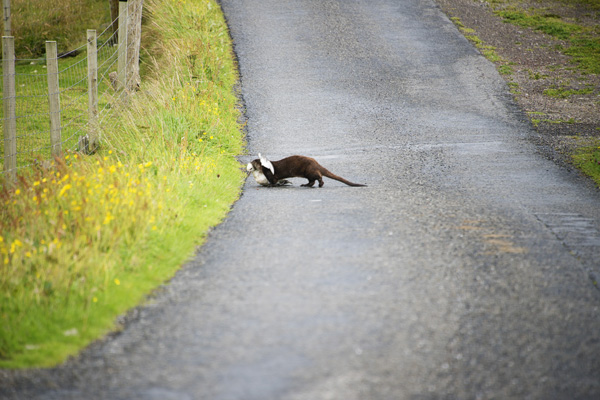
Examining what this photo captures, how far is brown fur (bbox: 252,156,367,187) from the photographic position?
8281 mm

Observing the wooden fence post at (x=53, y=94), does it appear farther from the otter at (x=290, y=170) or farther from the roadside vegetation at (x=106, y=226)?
the otter at (x=290, y=170)

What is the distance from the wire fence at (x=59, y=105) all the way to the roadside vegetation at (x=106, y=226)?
678mm

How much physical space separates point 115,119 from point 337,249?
628 cm

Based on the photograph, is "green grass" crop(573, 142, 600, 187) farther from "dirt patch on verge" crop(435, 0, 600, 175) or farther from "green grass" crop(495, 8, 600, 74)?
"green grass" crop(495, 8, 600, 74)

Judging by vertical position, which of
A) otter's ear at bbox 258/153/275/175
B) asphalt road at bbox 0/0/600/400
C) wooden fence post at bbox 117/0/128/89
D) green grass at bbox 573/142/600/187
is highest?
wooden fence post at bbox 117/0/128/89

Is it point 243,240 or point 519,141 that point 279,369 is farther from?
point 519,141

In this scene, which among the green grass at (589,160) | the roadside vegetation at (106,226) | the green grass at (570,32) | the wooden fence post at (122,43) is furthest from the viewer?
the green grass at (570,32)

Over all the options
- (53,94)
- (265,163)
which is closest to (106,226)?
(265,163)

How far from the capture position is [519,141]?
35.0ft

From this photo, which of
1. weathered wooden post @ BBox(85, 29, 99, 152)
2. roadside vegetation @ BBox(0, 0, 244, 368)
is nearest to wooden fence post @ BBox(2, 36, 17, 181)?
roadside vegetation @ BBox(0, 0, 244, 368)

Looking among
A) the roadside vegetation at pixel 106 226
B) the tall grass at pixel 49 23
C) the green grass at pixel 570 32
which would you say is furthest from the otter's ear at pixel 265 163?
the tall grass at pixel 49 23

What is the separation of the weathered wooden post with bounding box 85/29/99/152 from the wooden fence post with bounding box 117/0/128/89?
1705 millimetres

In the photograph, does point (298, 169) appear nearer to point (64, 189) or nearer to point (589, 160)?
point (64, 189)

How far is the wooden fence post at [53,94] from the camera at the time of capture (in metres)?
8.23
